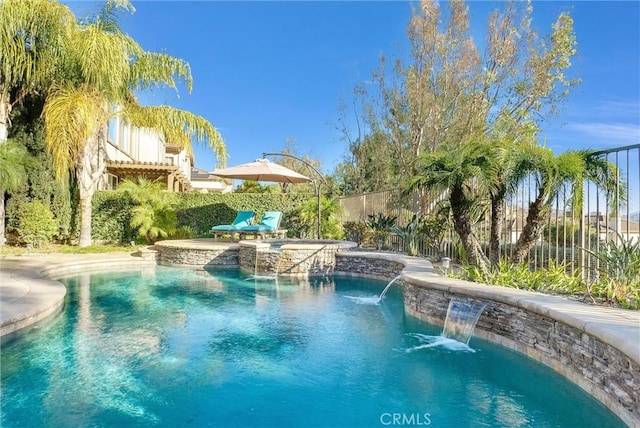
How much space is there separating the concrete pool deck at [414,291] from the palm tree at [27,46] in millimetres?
3924

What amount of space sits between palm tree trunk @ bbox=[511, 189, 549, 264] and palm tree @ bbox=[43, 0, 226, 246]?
1239 centimetres

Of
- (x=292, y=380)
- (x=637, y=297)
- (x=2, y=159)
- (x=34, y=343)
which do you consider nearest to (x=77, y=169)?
(x=2, y=159)

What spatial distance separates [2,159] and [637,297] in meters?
15.3

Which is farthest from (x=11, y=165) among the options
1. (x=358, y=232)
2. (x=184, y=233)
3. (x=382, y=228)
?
(x=382, y=228)

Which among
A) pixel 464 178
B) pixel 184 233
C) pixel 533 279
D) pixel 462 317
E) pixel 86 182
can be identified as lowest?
pixel 462 317

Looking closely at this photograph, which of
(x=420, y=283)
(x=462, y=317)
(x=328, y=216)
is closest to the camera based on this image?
(x=462, y=317)

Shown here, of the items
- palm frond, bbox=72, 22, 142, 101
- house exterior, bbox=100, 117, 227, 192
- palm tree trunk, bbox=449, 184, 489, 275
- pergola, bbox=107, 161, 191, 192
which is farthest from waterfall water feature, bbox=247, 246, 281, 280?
pergola, bbox=107, 161, 191, 192

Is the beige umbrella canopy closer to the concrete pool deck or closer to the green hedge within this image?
the green hedge

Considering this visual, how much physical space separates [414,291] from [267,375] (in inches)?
131

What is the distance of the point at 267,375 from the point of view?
4512 mm

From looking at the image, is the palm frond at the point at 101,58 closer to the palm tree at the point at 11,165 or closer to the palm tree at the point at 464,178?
the palm tree at the point at 11,165

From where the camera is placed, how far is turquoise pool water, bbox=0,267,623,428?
11.8 feet

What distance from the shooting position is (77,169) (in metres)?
14.8

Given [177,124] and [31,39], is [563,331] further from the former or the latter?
[31,39]
